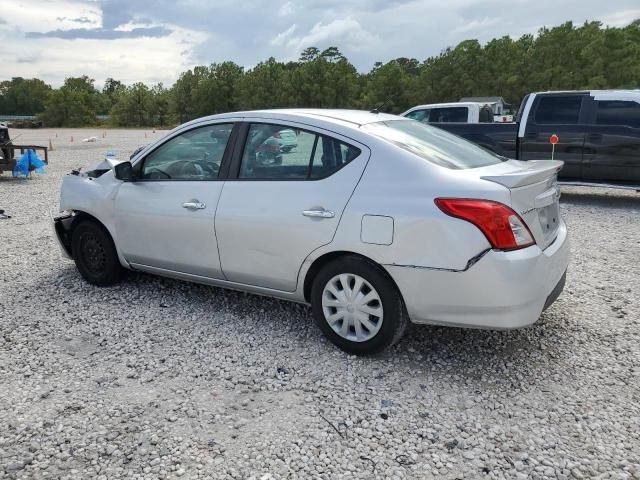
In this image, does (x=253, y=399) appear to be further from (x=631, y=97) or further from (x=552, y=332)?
(x=631, y=97)

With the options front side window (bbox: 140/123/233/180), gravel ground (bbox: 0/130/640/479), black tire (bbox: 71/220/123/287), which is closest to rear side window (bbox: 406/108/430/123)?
gravel ground (bbox: 0/130/640/479)

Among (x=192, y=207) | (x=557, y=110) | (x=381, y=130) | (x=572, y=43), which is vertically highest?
(x=572, y=43)

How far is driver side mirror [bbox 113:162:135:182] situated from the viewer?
4.33m

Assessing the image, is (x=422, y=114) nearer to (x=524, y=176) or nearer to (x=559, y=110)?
(x=559, y=110)

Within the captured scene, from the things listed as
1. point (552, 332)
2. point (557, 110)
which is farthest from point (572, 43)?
point (552, 332)

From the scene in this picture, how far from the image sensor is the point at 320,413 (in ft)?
9.52

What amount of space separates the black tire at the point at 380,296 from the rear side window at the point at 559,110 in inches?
303

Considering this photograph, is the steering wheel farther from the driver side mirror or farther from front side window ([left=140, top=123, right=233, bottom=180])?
the driver side mirror

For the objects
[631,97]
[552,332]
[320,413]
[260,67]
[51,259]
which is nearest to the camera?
[320,413]

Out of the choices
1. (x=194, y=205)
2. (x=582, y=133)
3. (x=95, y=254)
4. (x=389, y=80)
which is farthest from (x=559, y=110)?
(x=389, y=80)

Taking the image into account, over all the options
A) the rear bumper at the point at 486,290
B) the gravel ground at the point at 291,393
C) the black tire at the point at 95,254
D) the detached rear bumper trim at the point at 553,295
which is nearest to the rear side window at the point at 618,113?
the gravel ground at the point at 291,393

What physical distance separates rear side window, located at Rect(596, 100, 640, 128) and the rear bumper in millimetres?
7082

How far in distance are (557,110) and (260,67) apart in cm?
6812

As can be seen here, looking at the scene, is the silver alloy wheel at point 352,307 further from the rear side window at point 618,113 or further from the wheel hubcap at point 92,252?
the rear side window at point 618,113
